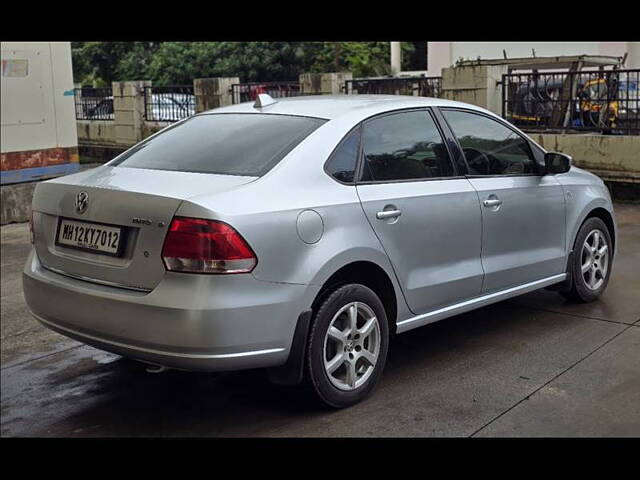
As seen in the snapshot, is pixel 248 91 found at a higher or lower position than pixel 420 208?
higher

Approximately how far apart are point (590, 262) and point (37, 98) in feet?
25.4

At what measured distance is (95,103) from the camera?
21.1m

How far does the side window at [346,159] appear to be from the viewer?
14.7 feet

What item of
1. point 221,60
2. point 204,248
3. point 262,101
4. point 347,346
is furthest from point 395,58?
point 204,248

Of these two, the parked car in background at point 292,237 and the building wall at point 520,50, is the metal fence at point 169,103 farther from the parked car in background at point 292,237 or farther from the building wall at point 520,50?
the parked car in background at point 292,237

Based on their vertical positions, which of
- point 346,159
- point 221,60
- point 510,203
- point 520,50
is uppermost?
point 221,60

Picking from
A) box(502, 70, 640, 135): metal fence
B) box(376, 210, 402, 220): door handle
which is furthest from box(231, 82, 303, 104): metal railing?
box(376, 210, 402, 220): door handle

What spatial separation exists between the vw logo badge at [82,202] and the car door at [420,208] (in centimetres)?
140

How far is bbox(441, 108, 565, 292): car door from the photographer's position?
17.5 feet

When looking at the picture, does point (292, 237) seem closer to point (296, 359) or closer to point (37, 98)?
point (296, 359)

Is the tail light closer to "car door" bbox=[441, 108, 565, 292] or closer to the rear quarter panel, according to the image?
the rear quarter panel

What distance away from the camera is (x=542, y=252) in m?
5.77

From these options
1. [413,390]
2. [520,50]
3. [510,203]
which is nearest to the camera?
[413,390]

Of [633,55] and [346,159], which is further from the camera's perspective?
[633,55]
